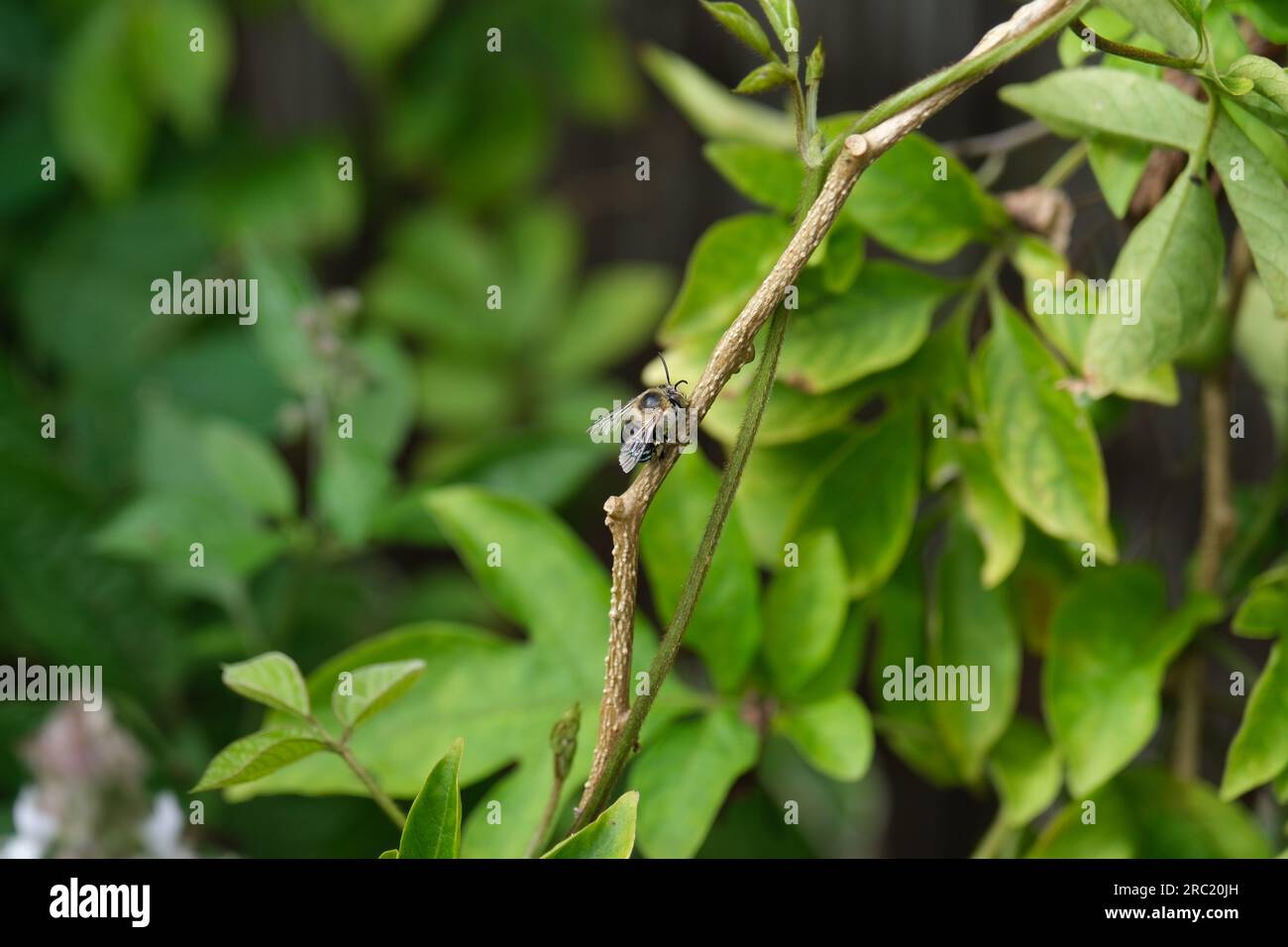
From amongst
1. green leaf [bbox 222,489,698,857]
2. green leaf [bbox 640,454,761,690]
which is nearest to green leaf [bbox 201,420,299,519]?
green leaf [bbox 222,489,698,857]

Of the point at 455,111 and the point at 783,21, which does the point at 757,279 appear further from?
the point at 455,111

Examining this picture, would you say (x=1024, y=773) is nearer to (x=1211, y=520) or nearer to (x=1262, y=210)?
(x=1211, y=520)

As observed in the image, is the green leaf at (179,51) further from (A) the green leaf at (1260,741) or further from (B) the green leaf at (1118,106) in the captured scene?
(A) the green leaf at (1260,741)

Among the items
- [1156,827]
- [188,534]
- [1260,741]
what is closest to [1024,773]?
[1156,827]

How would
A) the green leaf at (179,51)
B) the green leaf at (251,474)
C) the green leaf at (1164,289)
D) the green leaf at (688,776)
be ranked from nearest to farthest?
the green leaf at (1164,289), the green leaf at (688,776), the green leaf at (251,474), the green leaf at (179,51)

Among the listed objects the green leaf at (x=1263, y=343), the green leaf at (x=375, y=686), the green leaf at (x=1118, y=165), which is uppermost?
the green leaf at (x=1118, y=165)

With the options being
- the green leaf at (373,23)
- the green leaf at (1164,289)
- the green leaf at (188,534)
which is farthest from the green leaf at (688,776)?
the green leaf at (373,23)

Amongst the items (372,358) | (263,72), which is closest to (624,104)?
(263,72)
